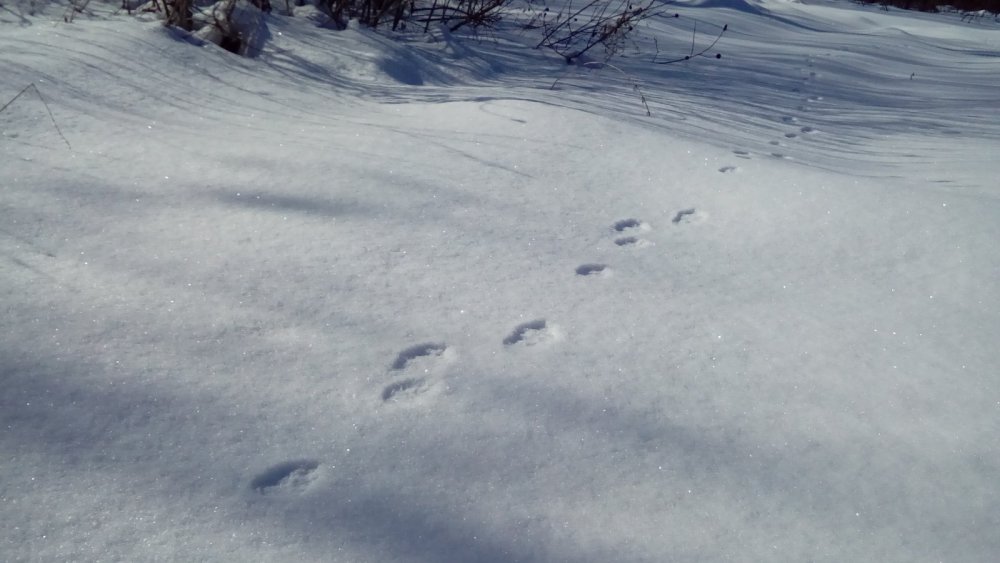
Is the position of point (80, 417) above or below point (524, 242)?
below

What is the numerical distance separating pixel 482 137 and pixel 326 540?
1.25 metres

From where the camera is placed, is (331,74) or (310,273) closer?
(310,273)

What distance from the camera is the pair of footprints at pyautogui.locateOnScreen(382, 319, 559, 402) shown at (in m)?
0.95

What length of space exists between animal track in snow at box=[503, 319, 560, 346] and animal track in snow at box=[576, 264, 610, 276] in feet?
0.62

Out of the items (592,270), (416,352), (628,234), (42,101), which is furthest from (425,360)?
(42,101)

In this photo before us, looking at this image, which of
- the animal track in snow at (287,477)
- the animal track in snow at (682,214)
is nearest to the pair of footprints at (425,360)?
the animal track in snow at (287,477)

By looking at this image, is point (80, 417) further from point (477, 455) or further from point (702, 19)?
point (702, 19)

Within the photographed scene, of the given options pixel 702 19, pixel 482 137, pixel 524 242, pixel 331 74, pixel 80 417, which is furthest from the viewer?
pixel 702 19

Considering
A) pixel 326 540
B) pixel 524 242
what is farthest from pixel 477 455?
pixel 524 242

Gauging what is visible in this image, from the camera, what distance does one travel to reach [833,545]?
78 centimetres

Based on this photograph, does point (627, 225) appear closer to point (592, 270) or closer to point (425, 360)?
point (592, 270)

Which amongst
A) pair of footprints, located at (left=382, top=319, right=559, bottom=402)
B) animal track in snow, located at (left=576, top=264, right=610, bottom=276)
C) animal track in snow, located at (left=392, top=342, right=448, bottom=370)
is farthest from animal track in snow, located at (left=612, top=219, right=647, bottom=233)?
animal track in snow, located at (left=392, top=342, right=448, bottom=370)

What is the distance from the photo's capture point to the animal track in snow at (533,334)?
108cm

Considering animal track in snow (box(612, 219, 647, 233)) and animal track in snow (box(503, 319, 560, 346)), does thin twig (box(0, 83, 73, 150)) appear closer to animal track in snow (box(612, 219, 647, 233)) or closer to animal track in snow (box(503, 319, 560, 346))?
animal track in snow (box(503, 319, 560, 346))
